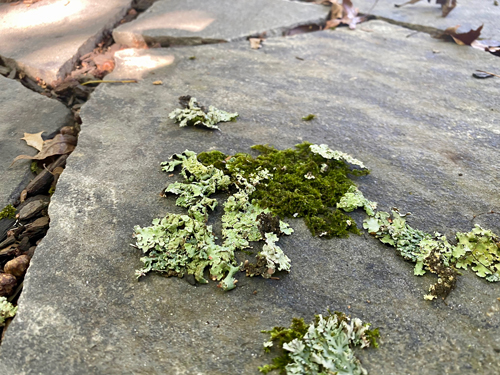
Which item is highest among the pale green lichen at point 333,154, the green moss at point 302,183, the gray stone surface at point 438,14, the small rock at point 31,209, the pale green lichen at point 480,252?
the gray stone surface at point 438,14

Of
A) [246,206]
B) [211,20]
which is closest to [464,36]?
[211,20]

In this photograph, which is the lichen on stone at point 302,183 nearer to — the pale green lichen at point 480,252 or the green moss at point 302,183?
the green moss at point 302,183

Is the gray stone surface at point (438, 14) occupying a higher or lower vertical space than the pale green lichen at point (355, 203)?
higher

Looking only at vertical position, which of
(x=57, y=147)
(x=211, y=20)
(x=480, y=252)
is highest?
(x=211, y=20)

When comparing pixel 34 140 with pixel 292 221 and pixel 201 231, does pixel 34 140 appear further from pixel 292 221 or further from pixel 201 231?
pixel 292 221

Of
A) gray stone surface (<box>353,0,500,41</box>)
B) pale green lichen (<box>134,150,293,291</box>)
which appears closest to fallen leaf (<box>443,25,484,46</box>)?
gray stone surface (<box>353,0,500,41</box>)

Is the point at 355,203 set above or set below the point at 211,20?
below

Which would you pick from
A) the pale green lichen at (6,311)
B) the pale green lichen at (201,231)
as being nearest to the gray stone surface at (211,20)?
the pale green lichen at (201,231)
